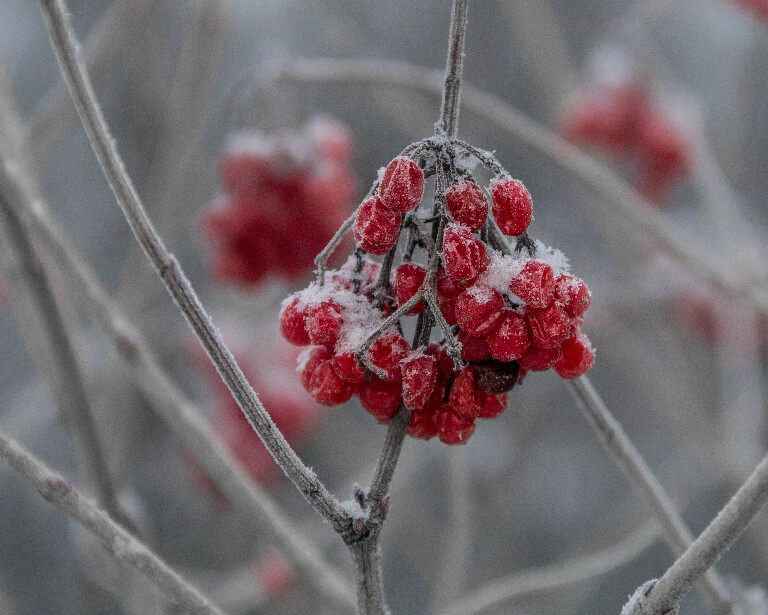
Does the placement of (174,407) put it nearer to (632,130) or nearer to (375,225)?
(375,225)

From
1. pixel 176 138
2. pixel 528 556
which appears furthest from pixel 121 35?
pixel 528 556

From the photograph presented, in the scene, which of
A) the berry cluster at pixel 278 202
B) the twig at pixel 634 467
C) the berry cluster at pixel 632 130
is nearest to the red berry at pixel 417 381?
the twig at pixel 634 467

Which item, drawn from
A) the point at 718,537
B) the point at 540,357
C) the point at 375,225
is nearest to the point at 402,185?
the point at 375,225

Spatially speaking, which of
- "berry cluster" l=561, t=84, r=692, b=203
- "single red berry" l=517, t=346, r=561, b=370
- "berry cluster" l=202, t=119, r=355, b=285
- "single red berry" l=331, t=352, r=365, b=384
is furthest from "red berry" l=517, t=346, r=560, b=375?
"berry cluster" l=561, t=84, r=692, b=203

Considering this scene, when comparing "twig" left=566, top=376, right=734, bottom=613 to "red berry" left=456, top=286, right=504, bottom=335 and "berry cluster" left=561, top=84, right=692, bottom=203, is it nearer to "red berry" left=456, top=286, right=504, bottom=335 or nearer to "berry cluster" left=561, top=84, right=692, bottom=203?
"red berry" left=456, top=286, right=504, bottom=335

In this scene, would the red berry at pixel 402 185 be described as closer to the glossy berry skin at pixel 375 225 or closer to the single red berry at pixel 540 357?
the glossy berry skin at pixel 375 225

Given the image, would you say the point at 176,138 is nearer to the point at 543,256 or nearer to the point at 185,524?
the point at 543,256
